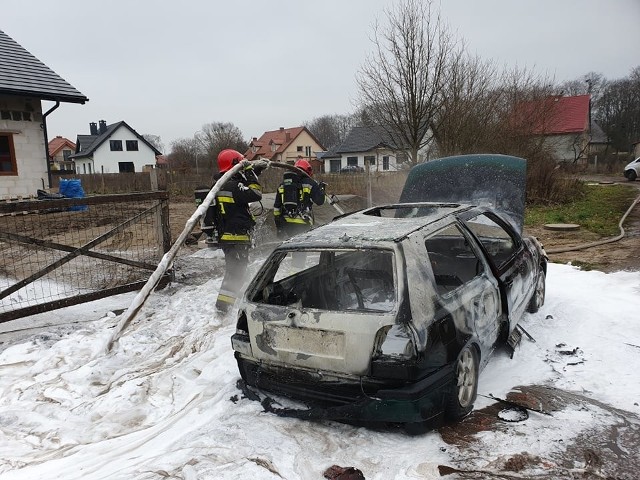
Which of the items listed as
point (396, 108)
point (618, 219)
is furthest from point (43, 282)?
point (618, 219)

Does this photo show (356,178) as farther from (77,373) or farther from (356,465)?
(356,465)

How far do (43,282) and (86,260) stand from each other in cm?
77

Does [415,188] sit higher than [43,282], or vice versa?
[415,188]

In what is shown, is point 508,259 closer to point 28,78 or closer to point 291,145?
point 28,78

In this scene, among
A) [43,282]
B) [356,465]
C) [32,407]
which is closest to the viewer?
[356,465]

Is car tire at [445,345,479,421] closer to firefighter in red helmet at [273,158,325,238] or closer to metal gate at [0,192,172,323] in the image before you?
firefighter in red helmet at [273,158,325,238]

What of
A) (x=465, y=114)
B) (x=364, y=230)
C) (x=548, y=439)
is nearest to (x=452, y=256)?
(x=364, y=230)

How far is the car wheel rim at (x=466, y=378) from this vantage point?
2.99m

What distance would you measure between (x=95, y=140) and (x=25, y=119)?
41.3 metres

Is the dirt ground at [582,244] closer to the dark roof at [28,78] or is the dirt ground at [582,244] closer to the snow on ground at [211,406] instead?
the snow on ground at [211,406]

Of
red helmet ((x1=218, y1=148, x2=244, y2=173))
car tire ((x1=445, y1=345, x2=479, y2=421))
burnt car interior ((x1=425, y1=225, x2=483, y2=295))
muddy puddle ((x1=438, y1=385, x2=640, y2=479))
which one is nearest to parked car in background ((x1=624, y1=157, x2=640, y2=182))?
burnt car interior ((x1=425, y1=225, x2=483, y2=295))

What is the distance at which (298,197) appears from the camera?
22.9ft

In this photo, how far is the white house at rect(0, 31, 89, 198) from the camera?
15.4m

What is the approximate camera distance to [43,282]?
6840 millimetres
